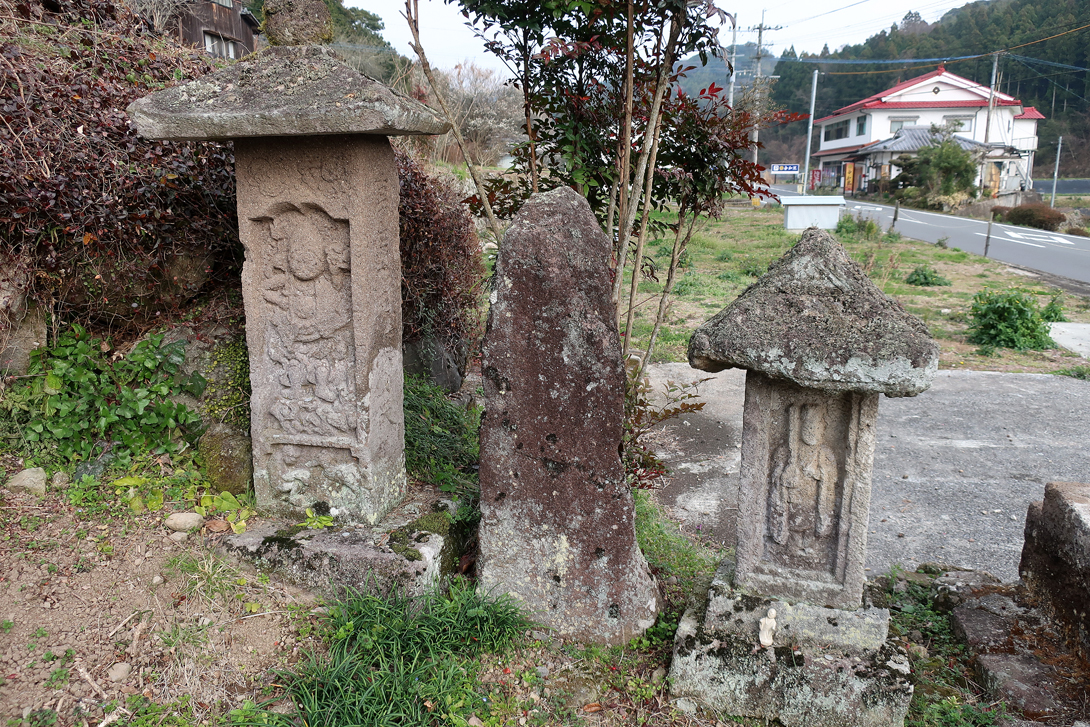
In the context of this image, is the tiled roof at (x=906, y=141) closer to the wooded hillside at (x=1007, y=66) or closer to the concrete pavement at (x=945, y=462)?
the wooded hillside at (x=1007, y=66)

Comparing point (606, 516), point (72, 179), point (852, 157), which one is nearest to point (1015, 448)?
point (606, 516)

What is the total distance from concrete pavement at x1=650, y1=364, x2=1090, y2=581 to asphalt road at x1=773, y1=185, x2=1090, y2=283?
27.7ft

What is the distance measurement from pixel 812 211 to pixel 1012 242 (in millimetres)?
5619

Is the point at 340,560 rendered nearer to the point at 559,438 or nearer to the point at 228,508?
the point at 228,508

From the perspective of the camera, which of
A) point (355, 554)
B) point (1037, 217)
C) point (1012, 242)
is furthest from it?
point (1037, 217)

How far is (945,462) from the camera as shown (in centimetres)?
535

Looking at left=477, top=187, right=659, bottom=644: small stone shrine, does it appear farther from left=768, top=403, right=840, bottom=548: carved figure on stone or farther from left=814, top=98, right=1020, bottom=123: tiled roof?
left=814, top=98, right=1020, bottom=123: tiled roof

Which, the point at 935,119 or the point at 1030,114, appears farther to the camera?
the point at 935,119

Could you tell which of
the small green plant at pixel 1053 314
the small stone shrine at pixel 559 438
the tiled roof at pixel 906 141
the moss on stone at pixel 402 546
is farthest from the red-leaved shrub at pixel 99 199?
the tiled roof at pixel 906 141

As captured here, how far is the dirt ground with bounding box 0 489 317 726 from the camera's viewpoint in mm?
2627

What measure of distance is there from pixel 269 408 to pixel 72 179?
1650mm

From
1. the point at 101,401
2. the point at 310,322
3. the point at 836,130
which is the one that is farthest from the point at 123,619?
the point at 836,130

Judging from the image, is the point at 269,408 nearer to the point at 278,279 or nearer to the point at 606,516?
the point at 278,279

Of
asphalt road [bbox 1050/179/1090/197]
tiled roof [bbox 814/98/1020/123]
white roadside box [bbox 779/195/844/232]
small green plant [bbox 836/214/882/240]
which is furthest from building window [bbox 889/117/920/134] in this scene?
white roadside box [bbox 779/195/844/232]
